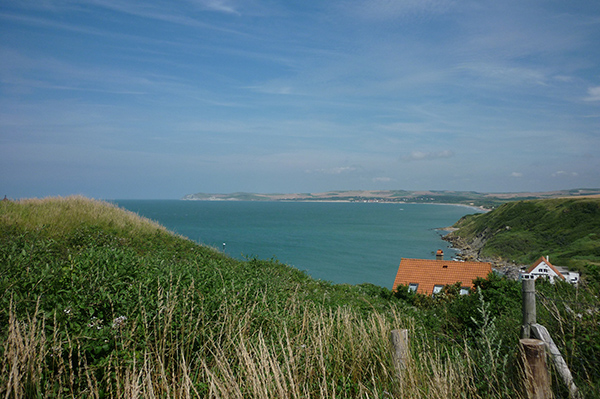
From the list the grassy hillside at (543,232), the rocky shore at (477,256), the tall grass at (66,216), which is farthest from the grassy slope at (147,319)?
the grassy hillside at (543,232)

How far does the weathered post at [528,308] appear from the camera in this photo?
3740 mm

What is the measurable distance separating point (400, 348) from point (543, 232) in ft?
215

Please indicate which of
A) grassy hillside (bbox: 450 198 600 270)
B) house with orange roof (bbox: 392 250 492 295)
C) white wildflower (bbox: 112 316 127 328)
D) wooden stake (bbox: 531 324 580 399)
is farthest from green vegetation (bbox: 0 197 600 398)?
grassy hillside (bbox: 450 198 600 270)

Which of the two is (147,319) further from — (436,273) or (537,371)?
(436,273)

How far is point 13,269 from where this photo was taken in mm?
4598

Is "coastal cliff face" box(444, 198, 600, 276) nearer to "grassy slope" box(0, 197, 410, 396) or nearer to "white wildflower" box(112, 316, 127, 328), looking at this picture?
"grassy slope" box(0, 197, 410, 396)

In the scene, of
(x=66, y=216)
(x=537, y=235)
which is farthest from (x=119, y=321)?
(x=537, y=235)

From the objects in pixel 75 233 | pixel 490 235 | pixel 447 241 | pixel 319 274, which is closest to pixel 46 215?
pixel 75 233

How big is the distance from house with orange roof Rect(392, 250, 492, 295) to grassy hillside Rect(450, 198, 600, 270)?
56.3 ft

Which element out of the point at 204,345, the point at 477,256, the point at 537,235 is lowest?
the point at 477,256

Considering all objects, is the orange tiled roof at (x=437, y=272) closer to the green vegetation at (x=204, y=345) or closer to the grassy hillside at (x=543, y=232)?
the grassy hillside at (x=543, y=232)

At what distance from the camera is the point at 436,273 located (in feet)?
85.1

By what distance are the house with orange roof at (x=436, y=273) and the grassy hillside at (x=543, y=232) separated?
1715cm

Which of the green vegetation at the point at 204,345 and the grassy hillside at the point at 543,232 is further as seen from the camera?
the grassy hillside at the point at 543,232
